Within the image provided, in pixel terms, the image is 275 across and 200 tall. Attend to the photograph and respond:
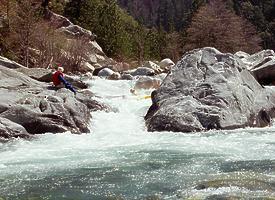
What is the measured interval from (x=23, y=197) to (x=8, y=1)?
93.5ft

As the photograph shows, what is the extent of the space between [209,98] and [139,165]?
18.6 ft

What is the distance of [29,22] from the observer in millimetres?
29625

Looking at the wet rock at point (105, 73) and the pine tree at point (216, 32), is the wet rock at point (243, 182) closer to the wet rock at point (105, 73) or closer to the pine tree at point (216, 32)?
the wet rock at point (105, 73)

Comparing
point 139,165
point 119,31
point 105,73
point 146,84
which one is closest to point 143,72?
point 105,73

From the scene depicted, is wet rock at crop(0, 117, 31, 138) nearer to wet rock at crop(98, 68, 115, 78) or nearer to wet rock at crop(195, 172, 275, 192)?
wet rock at crop(195, 172, 275, 192)

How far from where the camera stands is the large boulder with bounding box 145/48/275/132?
43.6 ft

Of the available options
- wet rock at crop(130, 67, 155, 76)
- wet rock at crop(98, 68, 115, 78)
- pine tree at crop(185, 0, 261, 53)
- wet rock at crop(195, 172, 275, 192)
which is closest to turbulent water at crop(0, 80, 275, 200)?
wet rock at crop(195, 172, 275, 192)

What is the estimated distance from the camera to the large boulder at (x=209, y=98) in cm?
1328

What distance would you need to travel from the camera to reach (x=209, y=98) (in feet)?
46.1

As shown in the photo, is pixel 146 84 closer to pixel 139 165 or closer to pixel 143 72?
pixel 143 72

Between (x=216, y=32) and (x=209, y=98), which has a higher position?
(x=216, y=32)

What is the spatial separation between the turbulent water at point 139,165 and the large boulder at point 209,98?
595 mm

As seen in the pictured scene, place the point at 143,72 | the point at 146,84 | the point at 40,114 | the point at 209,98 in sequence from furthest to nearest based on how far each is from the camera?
the point at 143,72
the point at 146,84
the point at 209,98
the point at 40,114

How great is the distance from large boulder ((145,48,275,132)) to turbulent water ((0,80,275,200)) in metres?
0.59
